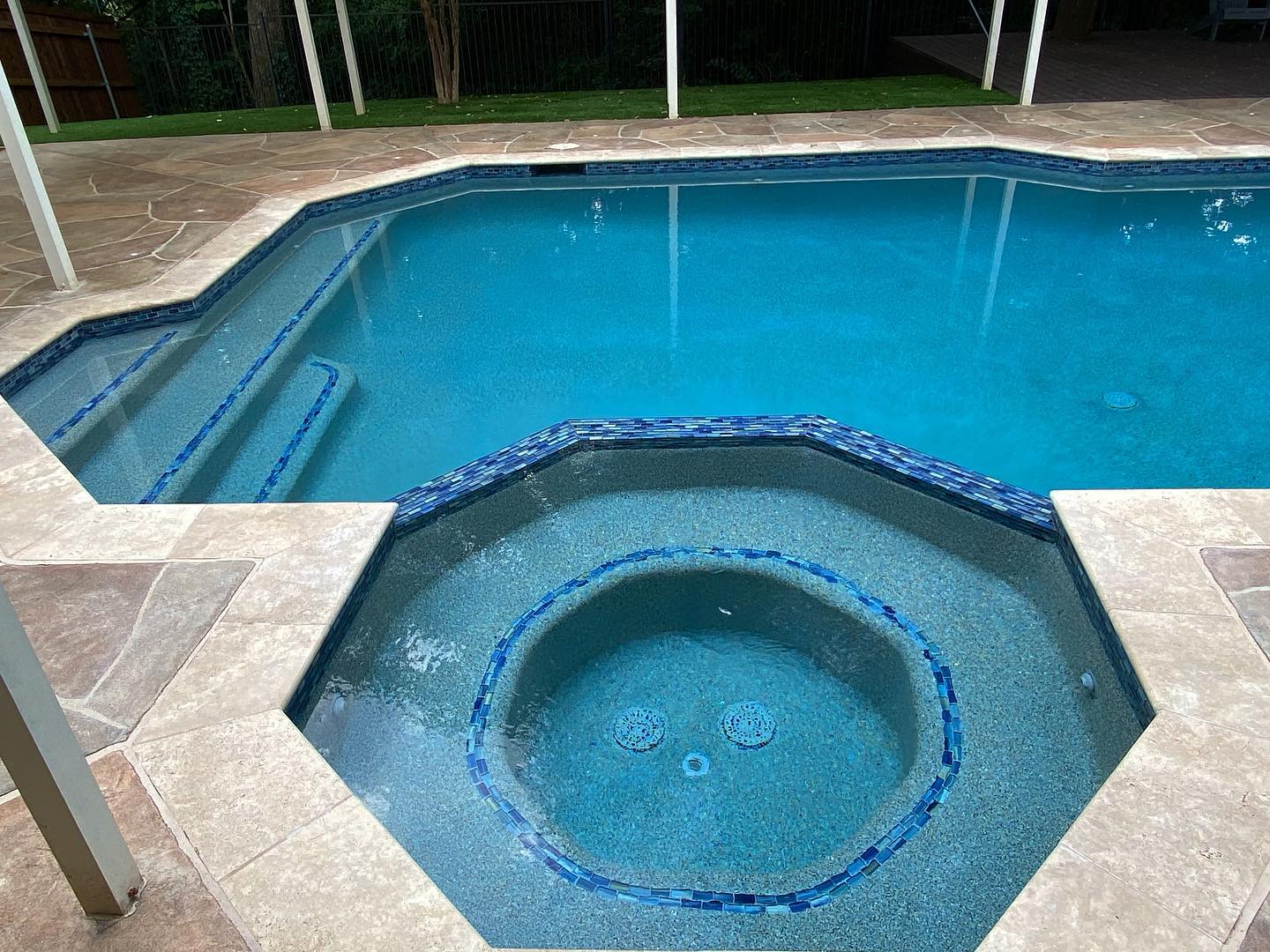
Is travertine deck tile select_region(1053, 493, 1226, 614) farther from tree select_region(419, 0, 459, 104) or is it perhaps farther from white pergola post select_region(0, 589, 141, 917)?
tree select_region(419, 0, 459, 104)

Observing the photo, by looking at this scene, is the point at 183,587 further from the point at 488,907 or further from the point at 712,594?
the point at 712,594

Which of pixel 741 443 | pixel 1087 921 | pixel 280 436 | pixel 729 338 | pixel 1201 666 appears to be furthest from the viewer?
pixel 729 338

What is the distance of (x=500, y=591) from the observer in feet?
10.0

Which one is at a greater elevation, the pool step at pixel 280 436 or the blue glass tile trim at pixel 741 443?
the blue glass tile trim at pixel 741 443

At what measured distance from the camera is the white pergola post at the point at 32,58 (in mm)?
8211

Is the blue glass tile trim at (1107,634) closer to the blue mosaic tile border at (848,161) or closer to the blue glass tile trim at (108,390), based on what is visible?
the blue glass tile trim at (108,390)

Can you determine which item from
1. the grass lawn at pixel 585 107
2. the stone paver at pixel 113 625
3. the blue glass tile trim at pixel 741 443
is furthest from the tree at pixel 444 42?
the stone paver at pixel 113 625

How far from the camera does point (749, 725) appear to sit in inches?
105

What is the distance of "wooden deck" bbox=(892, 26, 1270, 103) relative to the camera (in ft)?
29.9

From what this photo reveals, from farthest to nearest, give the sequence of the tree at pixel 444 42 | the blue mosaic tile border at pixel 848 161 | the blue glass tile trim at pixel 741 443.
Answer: the tree at pixel 444 42 → the blue mosaic tile border at pixel 848 161 → the blue glass tile trim at pixel 741 443

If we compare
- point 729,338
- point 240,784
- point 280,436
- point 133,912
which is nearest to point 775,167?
point 729,338

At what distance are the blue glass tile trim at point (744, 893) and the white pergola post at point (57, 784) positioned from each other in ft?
2.76

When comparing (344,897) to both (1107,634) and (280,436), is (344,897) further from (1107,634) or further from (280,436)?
(280,436)

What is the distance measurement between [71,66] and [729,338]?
434 inches
